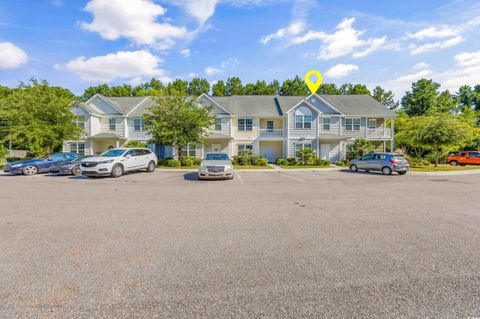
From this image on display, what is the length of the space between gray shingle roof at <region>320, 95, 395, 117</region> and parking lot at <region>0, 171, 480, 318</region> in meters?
22.7

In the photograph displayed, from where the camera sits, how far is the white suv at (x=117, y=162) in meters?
12.9

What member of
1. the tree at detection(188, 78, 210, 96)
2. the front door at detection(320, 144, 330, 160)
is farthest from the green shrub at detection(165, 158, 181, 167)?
the tree at detection(188, 78, 210, 96)

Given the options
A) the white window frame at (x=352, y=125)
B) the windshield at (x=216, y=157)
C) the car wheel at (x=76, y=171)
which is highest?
the white window frame at (x=352, y=125)

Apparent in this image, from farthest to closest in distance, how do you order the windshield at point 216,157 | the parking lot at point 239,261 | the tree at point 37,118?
1. the tree at point 37,118
2. the windshield at point 216,157
3. the parking lot at point 239,261

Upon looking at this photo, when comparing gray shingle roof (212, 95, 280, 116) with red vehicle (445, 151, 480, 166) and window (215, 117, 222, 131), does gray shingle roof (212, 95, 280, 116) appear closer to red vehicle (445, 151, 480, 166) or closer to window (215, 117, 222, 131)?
window (215, 117, 222, 131)

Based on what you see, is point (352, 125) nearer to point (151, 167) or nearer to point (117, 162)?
point (151, 167)

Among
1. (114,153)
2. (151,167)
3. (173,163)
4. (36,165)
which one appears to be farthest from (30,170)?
(173,163)

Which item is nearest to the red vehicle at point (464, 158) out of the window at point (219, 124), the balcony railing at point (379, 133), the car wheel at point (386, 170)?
the balcony railing at point (379, 133)

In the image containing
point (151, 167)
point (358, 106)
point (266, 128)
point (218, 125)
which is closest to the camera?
point (151, 167)

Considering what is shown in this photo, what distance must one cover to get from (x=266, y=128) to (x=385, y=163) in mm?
13956

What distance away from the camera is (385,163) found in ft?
52.2

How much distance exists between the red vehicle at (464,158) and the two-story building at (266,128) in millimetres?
7240

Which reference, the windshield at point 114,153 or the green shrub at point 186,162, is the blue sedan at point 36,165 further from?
the green shrub at point 186,162

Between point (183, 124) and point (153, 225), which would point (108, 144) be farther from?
point (153, 225)
